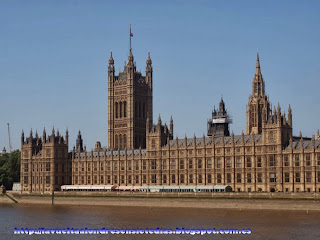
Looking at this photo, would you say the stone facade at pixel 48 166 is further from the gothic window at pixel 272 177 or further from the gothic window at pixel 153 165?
the gothic window at pixel 272 177

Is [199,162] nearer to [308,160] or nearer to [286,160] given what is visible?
[286,160]

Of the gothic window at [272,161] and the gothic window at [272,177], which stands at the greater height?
the gothic window at [272,161]

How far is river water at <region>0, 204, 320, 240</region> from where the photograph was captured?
317ft

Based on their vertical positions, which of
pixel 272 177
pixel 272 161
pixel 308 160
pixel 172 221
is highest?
Answer: pixel 308 160

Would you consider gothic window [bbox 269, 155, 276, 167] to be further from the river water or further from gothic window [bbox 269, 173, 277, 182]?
the river water

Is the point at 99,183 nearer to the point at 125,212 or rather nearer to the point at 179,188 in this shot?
the point at 179,188


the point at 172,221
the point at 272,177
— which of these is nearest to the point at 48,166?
the point at 272,177

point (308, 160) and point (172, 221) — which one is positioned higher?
point (308, 160)

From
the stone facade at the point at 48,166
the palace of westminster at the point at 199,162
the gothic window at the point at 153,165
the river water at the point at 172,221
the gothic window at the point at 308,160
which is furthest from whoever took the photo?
the stone facade at the point at 48,166

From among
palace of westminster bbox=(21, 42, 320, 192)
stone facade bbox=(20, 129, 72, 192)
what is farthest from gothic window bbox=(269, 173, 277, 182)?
stone facade bbox=(20, 129, 72, 192)

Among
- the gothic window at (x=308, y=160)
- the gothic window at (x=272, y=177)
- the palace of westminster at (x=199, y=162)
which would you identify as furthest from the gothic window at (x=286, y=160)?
the gothic window at (x=308, y=160)

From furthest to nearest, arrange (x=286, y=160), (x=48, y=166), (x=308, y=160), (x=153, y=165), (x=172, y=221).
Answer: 1. (x=48, y=166)
2. (x=153, y=165)
3. (x=286, y=160)
4. (x=308, y=160)
5. (x=172, y=221)

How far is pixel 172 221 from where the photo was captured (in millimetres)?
115375

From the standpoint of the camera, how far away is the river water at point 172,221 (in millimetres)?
96725
